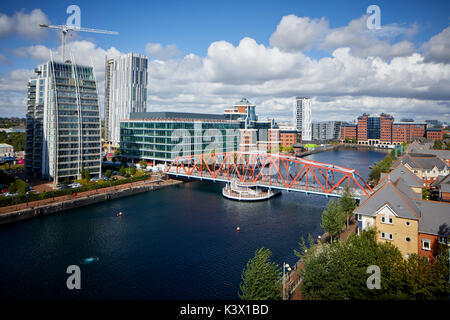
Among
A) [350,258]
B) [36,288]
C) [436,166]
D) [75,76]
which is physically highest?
[75,76]

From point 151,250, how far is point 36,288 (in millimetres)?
9792

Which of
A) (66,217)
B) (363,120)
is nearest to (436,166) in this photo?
(66,217)

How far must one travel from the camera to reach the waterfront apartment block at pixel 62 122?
50.8 m

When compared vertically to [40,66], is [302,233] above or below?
below

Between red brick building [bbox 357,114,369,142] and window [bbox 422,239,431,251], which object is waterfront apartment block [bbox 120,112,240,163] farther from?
red brick building [bbox 357,114,369,142]

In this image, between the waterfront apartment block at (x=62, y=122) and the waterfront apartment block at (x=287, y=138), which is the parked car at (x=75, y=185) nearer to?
the waterfront apartment block at (x=62, y=122)

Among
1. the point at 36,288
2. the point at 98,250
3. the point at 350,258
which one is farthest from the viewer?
the point at 98,250

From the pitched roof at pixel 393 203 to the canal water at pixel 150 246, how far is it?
25.7 ft

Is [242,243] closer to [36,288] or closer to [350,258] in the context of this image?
[350,258]

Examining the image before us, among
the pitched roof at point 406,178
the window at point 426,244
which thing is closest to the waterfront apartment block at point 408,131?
the pitched roof at point 406,178

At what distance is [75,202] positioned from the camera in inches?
1706

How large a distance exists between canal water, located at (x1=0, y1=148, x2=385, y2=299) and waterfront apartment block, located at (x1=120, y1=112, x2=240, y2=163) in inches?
996

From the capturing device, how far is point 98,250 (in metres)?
29.0

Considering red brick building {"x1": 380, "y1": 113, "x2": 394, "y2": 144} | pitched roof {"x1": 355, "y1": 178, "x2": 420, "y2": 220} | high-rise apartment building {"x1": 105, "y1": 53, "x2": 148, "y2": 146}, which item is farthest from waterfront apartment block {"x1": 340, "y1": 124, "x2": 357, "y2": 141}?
pitched roof {"x1": 355, "y1": 178, "x2": 420, "y2": 220}
